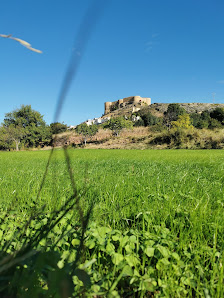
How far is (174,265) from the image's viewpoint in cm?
158

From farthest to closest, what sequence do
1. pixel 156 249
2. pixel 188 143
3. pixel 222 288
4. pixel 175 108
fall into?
pixel 175 108 < pixel 188 143 < pixel 156 249 < pixel 222 288

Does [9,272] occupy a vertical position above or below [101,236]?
above

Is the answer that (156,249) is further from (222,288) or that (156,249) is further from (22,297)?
(22,297)

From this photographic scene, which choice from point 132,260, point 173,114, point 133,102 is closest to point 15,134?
point 173,114

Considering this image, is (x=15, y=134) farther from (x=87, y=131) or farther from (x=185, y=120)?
(x=185, y=120)

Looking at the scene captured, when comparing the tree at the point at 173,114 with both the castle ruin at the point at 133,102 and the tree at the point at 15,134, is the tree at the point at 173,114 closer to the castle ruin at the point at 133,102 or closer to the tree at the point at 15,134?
Result: the tree at the point at 15,134

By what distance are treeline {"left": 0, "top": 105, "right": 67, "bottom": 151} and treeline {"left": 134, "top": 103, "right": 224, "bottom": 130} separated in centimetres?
2427

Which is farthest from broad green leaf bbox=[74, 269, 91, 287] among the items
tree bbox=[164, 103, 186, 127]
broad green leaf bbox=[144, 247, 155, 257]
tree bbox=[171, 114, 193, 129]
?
tree bbox=[164, 103, 186, 127]

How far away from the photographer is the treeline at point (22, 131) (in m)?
50.1

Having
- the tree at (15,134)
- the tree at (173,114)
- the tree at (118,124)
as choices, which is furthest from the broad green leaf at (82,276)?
the tree at (15,134)

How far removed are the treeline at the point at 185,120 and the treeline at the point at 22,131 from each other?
24.3 metres

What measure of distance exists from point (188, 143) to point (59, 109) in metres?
31.8

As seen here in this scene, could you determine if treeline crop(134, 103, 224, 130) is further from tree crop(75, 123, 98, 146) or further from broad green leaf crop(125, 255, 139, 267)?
broad green leaf crop(125, 255, 139, 267)

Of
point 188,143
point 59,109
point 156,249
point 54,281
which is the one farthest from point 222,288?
point 188,143
